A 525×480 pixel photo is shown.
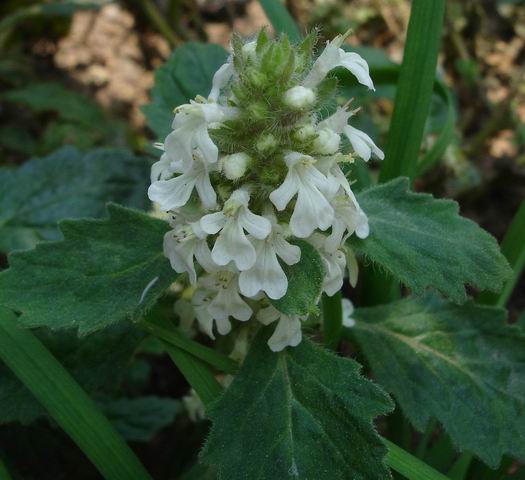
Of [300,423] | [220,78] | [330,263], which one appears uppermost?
[220,78]

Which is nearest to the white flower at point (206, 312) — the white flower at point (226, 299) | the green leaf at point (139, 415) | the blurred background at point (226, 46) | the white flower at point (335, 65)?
the white flower at point (226, 299)

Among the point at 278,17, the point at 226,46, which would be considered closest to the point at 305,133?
the point at 278,17

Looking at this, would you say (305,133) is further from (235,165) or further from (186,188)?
(186,188)

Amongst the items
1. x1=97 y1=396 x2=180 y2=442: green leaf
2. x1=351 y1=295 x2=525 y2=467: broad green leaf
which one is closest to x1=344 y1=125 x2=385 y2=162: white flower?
x1=351 y1=295 x2=525 y2=467: broad green leaf

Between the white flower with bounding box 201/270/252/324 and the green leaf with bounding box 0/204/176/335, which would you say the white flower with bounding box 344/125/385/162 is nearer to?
the white flower with bounding box 201/270/252/324

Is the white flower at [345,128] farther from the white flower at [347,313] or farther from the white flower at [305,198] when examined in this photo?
the white flower at [347,313]

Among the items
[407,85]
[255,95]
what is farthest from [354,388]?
[407,85]
